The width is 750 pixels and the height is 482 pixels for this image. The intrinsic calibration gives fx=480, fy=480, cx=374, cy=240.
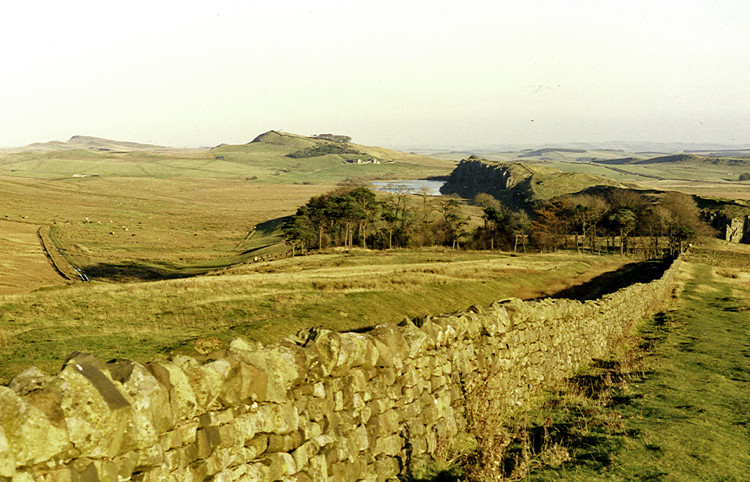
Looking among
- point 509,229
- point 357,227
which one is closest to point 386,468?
point 509,229

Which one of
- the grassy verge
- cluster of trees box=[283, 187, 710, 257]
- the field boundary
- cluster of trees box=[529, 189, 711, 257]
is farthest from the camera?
cluster of trees box=[283, 187, 710, 257]

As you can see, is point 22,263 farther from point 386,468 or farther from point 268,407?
point 268,407

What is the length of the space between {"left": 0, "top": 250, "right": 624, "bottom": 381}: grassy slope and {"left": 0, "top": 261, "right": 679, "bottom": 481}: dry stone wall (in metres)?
9.01

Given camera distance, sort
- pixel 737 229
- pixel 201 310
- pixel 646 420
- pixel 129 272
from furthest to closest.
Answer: pixel 737 229 → pixel 129 272 → pixel 201 310 → pixel 646 420

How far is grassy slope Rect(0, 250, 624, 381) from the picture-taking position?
16250 mm

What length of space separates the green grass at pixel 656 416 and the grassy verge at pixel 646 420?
0.02m

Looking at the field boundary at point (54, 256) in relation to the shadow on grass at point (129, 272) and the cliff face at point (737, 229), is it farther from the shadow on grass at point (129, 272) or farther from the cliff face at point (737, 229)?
the cliff face at point (737, 229)

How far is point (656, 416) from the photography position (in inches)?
427

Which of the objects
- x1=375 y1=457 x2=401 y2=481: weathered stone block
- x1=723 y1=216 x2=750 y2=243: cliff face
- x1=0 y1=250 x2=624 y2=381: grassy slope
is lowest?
x1=723 y1=216 x2=750 y2=243: cliff face

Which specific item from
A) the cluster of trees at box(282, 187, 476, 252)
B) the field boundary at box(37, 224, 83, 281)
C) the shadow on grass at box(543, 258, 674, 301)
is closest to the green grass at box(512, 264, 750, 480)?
the shadow on grass at box(543, 258, 674, 301)

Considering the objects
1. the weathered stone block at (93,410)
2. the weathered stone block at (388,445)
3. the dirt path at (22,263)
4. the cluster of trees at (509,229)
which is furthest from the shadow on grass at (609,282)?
the dirt path at (22,263)

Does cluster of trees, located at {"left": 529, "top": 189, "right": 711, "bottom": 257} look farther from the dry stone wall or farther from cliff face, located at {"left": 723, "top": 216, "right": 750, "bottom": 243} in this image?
the dry stone wall

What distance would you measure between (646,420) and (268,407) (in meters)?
8.78

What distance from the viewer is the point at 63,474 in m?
4.18
